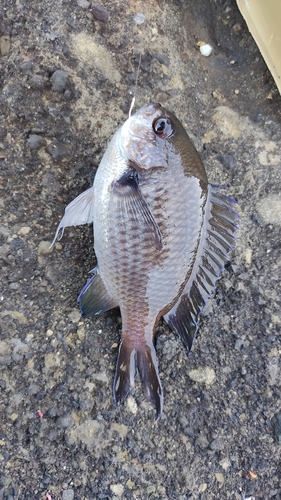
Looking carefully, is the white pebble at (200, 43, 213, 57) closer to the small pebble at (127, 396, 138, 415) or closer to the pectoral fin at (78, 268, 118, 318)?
the pectoral fin at (78, 268, 118, 318)

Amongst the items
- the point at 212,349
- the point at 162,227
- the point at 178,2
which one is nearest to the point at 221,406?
the point at 212,349

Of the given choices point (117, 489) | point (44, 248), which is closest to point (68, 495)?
point (117, 489)

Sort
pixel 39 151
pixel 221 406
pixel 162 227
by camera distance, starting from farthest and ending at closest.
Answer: pixel 39 151, pixel 221 406, pixel 162 227

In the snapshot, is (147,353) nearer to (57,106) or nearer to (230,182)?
(230,182)

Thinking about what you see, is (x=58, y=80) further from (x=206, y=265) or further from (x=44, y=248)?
(x=206, y=265)

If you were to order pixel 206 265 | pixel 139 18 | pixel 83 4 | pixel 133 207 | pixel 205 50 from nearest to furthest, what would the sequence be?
pixel 133 207 < pixel 206 265 < pixel 83 4 < pixel 139 18 < pixel 205 50

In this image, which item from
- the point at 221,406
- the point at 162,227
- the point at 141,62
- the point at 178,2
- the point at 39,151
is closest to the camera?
the point at 162,227
